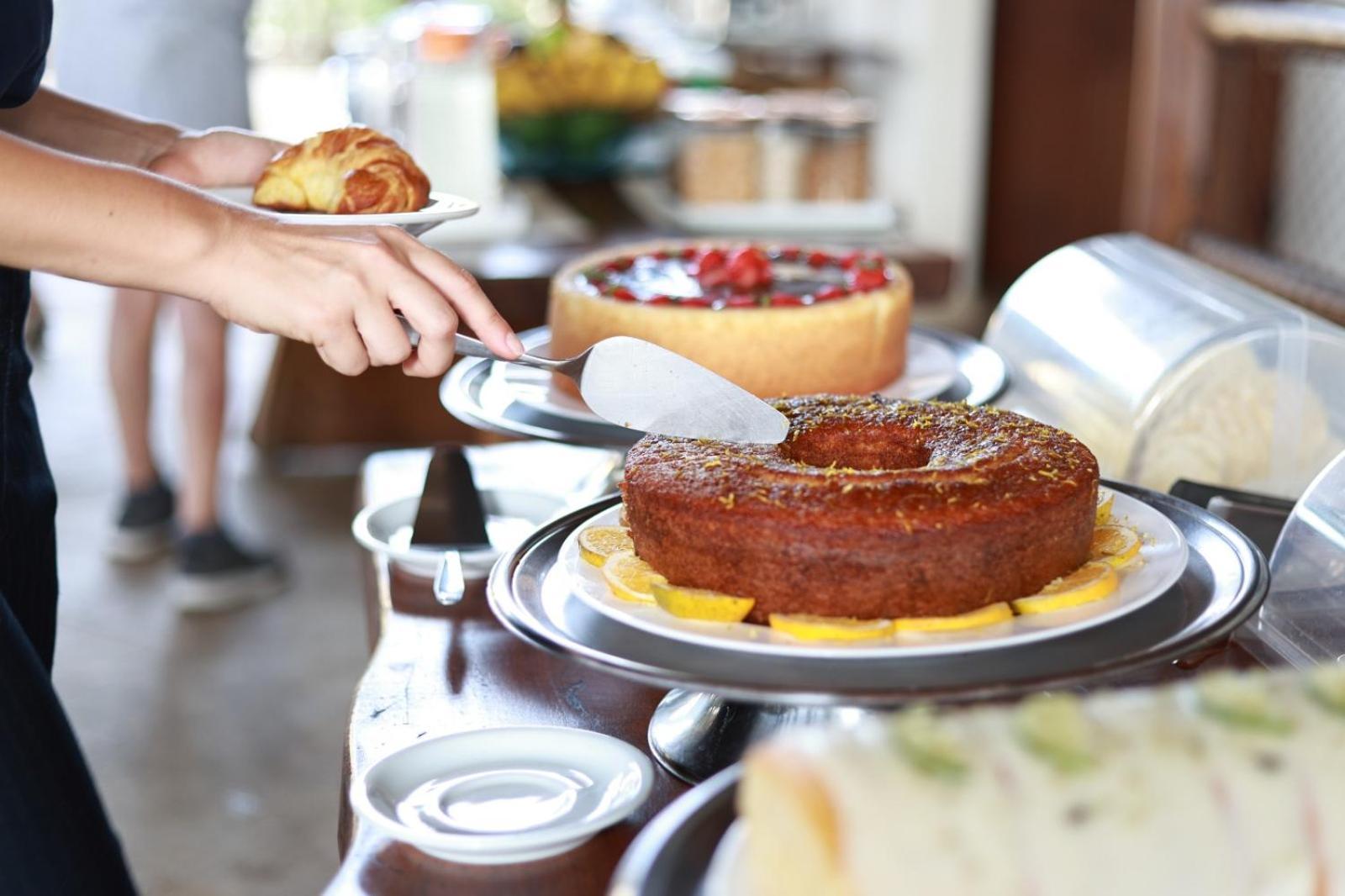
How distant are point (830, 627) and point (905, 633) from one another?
0.05m

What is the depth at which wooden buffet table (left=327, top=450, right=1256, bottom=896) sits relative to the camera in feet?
2.92

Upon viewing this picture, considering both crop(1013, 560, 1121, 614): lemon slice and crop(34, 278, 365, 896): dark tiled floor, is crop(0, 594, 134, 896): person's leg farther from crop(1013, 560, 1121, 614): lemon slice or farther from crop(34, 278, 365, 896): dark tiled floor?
crop(34, 278, 365, 896): dark tiled floor

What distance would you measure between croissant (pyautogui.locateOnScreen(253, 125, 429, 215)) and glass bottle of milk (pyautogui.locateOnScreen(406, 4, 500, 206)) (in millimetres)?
1766

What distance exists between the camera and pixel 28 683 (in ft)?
3.60

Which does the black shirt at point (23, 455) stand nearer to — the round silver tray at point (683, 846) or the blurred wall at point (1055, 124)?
the round silver tray at point (683, 846)

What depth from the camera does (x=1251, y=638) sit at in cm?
117

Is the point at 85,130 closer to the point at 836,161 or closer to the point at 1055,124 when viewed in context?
the point at 836,161

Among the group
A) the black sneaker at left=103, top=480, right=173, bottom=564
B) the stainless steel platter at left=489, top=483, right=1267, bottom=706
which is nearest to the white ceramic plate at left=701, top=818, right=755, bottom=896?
the stainless steel platter at left=489, top=483, right=1267, bottom=706

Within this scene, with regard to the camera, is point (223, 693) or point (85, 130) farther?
point (223, 693)

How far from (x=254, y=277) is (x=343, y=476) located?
10.9 feet

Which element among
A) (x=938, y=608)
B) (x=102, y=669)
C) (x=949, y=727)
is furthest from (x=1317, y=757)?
(x=102, y=669)

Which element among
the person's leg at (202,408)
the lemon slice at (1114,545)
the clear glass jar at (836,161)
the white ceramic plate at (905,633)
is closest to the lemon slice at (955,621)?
the white ceramic plate at (905,633)

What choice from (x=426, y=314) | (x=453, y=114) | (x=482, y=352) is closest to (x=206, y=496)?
(x=453, y=114)

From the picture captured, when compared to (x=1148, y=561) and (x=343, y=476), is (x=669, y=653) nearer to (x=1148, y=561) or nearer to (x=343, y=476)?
(x=1148, y=561)
